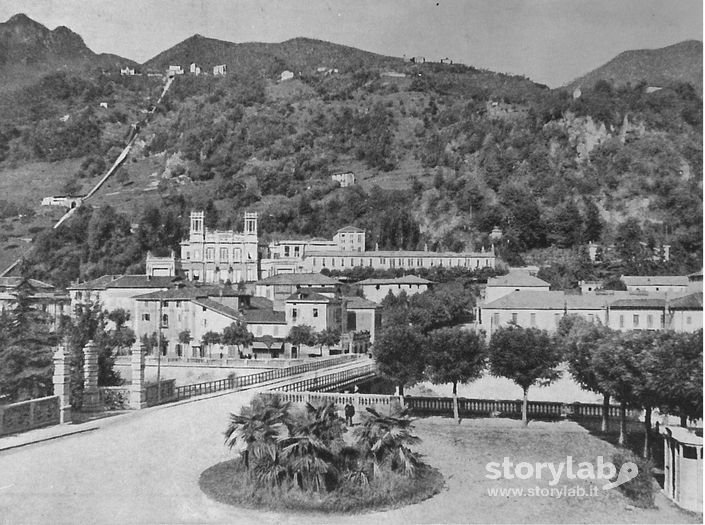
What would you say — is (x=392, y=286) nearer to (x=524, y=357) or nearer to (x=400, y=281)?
(x=400, y=281)

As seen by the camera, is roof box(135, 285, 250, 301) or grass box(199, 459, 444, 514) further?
roof box(135, 285, 250, 301)

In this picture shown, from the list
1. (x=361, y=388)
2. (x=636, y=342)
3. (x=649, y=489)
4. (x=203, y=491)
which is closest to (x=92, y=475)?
(x=203, y=491)

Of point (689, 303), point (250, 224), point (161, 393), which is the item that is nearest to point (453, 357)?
point (161, 393)

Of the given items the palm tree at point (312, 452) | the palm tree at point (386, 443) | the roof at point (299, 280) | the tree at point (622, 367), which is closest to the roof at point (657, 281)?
the roof at point (299, 280)

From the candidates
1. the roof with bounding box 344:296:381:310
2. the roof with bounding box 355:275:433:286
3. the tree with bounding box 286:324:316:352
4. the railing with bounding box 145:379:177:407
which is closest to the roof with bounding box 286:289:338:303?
the tree with bounding box 286:324:316:352

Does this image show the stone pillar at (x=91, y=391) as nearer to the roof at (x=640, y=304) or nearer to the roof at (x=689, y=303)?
the roof at (x=689, y=303)

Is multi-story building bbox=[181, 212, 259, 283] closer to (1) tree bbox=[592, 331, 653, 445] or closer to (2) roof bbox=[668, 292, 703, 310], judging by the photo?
(2) roof bbox=[668, 292, 703, 310]

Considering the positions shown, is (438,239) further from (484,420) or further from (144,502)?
(144,502)
